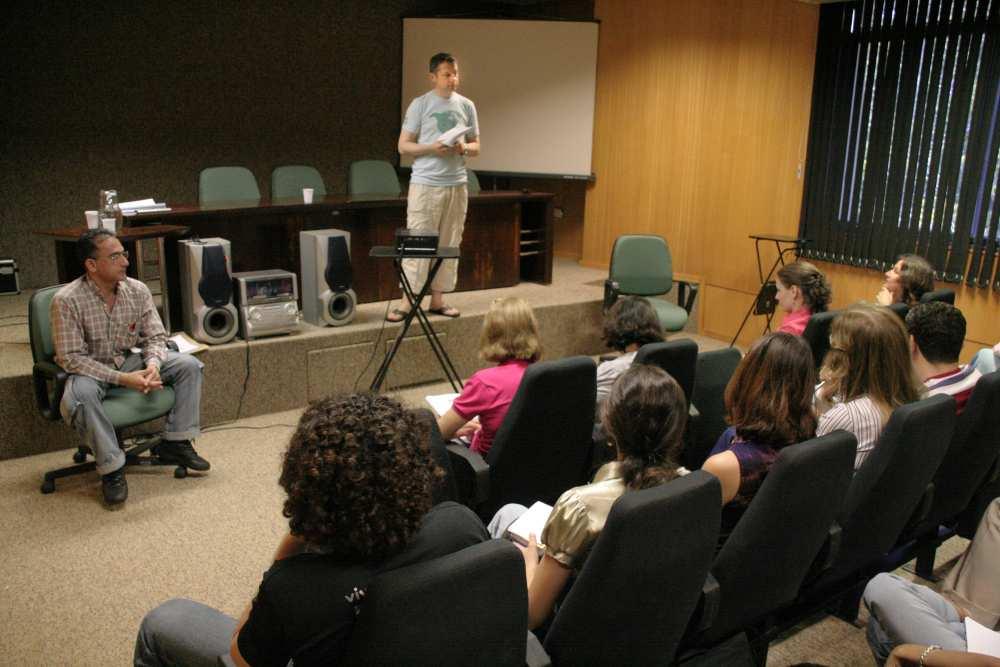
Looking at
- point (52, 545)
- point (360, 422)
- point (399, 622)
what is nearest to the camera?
point (399, 622)

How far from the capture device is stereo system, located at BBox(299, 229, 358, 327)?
469 cm

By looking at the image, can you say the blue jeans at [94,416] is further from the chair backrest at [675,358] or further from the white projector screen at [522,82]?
the white projector screen at [522,82]

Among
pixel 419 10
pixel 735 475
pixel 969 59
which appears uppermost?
pixel 419 10

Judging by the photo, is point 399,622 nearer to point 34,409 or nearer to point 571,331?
point 34,409

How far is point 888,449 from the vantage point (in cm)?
213

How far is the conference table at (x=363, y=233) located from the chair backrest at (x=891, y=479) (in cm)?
360

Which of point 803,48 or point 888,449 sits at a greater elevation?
point 803,48

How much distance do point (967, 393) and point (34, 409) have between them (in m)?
4.00

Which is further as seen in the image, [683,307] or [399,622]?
[683,307]

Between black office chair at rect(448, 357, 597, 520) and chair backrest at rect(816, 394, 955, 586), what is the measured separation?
2.82 ft

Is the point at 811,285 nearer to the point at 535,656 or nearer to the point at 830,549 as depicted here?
the point at 830,549

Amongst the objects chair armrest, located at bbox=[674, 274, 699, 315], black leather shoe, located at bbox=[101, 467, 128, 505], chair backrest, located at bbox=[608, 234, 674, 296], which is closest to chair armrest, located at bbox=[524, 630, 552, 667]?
black leather shoe, located at bbox=[101, 467, 128, 505]

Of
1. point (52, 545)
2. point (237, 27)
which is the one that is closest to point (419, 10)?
point (237, 27)

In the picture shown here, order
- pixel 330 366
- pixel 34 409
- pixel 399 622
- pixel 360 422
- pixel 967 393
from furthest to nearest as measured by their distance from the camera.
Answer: pixel 330 366
pixel 34 409
pixel 967 393
pixel 360 422
pixel 399 622
